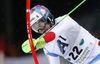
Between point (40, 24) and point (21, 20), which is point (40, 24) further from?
point (21, 20)

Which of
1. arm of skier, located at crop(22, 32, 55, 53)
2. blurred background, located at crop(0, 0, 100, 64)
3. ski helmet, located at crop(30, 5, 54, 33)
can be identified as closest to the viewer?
arm of skier, located at crop(22, 32, 55, 53)

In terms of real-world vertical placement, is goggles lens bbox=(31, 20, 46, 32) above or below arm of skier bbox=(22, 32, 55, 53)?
above

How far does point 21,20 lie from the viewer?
387 cm

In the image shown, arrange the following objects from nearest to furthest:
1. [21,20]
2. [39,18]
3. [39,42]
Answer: [39,42]
[39,18]
[21,20]

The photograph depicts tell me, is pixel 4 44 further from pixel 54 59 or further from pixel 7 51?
pixel 54 59

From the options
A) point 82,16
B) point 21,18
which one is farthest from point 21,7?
point 82,16

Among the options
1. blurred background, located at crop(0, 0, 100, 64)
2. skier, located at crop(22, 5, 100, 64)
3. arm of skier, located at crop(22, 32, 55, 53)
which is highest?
blurred background, located at crop(0, 0, 100, 64)

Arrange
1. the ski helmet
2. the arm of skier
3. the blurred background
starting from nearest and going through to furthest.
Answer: the arm of skier
the ski helmet
the blurred background

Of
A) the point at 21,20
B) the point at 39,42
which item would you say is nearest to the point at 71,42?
the point at 39,42

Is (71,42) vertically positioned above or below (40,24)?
below

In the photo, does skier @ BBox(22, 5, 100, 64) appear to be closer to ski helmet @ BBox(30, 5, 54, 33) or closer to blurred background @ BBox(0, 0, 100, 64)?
ski helmet @ BBox(30, 5, 54, 33)

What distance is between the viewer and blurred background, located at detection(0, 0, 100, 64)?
12.4 ft

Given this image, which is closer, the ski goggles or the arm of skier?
the arm of skier

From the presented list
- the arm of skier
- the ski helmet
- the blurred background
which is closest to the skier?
the ski helmet
